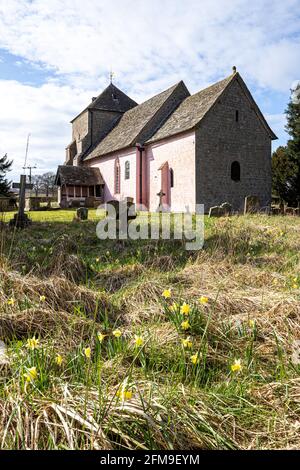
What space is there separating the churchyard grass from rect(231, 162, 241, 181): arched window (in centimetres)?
1698

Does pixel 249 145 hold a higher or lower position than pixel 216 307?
higher

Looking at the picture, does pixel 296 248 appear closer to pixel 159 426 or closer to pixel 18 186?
pixel 159 426

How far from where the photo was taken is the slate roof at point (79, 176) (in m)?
31.1

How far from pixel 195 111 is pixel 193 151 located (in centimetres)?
319

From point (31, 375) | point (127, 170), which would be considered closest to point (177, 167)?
point (127, 170)

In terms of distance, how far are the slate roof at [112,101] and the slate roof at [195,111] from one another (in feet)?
42.2

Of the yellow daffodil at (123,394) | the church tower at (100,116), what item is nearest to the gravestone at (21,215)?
the yellow daffodil at (123,394)

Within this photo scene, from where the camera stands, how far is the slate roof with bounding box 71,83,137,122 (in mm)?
36250

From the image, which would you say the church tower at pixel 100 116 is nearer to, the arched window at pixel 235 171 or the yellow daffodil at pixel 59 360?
the arched window at pixel 235 171

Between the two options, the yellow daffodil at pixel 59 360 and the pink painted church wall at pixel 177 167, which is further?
the pink painted church wall at pixel 177 167

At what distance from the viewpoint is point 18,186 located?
12164mm

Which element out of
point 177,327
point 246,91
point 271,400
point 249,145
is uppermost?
point 246,91

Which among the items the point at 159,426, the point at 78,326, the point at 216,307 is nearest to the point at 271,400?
the point at 159,426

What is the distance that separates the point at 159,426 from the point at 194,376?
76 centimetres
